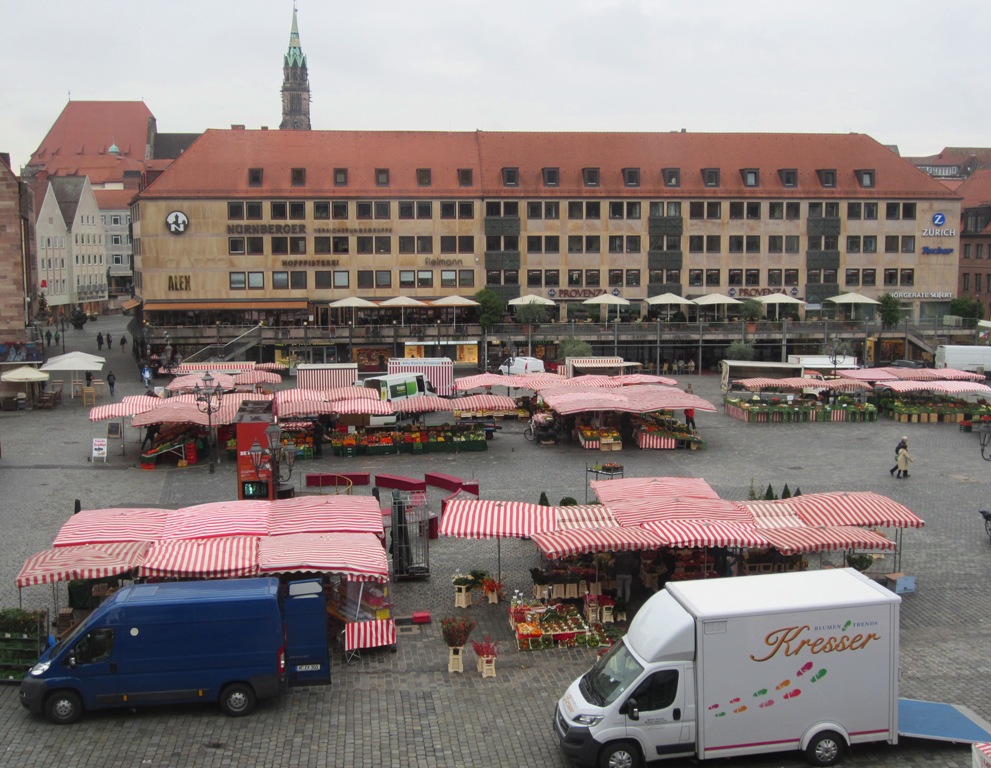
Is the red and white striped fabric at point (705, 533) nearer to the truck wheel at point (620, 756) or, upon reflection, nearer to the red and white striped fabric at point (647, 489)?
the red and white striped fabric at point (647, 489)

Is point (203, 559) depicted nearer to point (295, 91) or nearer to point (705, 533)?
point (705, 533)

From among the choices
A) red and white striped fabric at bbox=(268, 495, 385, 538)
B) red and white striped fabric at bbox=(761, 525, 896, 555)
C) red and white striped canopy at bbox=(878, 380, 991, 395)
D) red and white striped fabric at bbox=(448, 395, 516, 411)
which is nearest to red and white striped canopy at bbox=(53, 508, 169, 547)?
red and white striped fabric at bbox=(268, 495, 385, 538)

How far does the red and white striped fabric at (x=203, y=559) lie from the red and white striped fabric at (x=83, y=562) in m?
0.35

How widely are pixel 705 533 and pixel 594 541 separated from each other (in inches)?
77.7

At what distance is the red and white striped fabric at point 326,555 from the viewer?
17.3m

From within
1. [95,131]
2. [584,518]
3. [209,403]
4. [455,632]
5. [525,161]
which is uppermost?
[95,131]

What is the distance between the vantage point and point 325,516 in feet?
66.5

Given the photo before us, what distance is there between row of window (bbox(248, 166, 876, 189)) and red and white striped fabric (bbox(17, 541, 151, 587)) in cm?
5024

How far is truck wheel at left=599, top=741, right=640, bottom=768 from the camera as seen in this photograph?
43.7 feet

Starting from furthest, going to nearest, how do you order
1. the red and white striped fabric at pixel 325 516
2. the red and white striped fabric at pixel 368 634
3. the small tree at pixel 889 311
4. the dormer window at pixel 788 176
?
the dormer window at pixel 788 176 < the small tree at pixel 889 311 < the red and white striped fabric at pixel 325 516 < the red and white striped fabric at pixel 368 634

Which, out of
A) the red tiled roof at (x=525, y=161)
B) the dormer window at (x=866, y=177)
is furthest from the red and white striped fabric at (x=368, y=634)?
the dormer window at (x=866, y=177)

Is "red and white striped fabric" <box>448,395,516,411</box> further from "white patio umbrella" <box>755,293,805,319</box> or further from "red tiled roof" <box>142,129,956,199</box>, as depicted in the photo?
"red tiled roof" <box>142,129,956,199</box>

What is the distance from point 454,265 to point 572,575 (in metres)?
48.7

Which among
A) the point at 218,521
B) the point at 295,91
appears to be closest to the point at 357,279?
the point at 218,521
